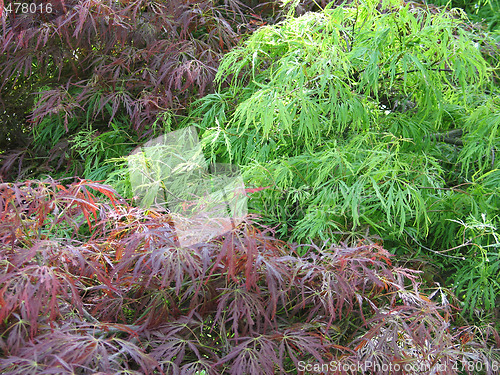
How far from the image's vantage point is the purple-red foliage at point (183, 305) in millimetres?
910

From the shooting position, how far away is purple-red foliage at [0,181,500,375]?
910 mm

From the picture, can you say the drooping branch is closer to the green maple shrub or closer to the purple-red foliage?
the green maple shrub

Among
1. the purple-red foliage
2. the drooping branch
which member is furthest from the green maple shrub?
the purple-red foliage

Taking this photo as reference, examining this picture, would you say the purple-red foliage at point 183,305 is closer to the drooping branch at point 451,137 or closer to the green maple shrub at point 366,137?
the green maple shrub at point 366,137

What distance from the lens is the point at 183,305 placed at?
1.15 meters

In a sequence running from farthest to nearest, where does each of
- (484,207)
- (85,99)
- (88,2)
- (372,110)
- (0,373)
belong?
(85,99) → (88,2) → (372,110) → (484,207) → (0,373)

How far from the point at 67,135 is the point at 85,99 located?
0.24 meters

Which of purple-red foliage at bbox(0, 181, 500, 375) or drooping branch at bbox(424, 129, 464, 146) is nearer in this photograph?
purple-red foliage at bbox(0, 181, 500, 375)

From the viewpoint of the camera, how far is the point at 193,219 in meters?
1.12

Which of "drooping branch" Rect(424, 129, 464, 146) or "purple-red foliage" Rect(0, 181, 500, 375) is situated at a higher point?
"purple-red foliage" Rect(0, 181, 500, 375)

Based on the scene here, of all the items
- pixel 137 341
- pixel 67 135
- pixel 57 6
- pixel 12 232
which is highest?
pixel 57 6

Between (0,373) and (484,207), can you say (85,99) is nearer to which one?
(0,373)

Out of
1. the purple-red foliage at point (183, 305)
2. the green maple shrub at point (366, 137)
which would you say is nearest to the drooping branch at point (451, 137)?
the green maple shrub at point (366, 137)

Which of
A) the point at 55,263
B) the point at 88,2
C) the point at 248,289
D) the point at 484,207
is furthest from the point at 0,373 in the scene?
the point at 88,2
